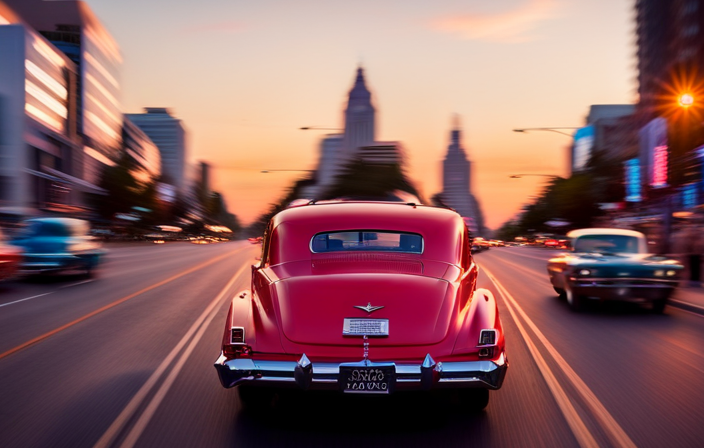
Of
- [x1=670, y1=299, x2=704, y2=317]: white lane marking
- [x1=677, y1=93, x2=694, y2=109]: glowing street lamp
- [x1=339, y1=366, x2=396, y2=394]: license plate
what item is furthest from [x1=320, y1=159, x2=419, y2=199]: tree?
[x1=339, y1=366, x2=396, y2=394]: license plate

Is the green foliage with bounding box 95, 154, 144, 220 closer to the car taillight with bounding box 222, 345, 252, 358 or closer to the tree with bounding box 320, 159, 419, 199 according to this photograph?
the tree with bounding box 320, 159, 419, 199

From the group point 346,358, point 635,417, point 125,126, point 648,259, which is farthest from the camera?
point 125,126

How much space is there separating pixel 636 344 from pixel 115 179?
350ft

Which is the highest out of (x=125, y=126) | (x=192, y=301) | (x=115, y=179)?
(x=125, y=126)

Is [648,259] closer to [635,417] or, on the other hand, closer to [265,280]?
[635,417]

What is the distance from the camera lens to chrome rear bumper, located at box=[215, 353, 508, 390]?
5.03m

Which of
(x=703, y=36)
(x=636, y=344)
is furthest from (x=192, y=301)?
(x=703, y=36)

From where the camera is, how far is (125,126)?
143 meters

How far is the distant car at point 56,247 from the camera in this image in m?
18.8

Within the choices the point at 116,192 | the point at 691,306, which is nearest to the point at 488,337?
the point at 691,306

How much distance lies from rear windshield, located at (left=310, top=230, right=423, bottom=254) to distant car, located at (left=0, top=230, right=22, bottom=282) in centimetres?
1149

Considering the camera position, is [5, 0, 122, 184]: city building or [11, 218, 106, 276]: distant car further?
[5, 0, 122, 184]: city building


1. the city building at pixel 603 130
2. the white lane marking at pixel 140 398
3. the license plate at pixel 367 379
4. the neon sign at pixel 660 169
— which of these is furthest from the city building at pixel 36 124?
the license plate at pixel 367 379

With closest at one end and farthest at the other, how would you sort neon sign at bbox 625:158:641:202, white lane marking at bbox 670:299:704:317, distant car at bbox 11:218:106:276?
white lane marking at bbox 670:299:704:317 < distant car at bbox 11:218:106:276 < neon sign at bbox 625:158:641:202
